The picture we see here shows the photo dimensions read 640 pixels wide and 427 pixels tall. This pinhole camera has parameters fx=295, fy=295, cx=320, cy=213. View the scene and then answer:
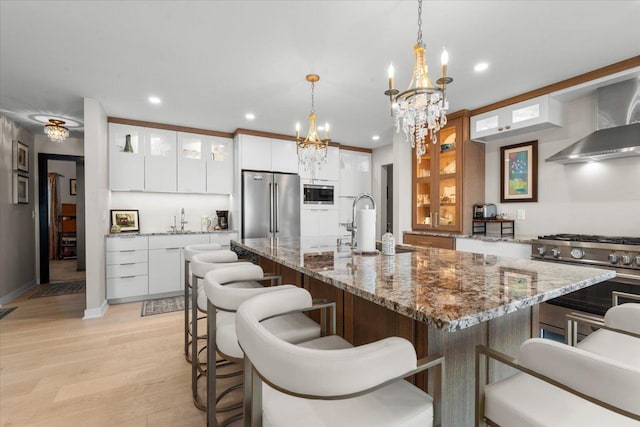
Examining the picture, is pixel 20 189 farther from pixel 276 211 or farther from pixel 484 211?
pixel 484 211

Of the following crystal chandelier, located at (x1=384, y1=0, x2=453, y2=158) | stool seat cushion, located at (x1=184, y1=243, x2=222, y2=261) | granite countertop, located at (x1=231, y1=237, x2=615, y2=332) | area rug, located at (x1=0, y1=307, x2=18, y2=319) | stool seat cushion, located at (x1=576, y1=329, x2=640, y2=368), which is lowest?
area rug, located at (x1=0, y1=307, x2=18, y2=319)

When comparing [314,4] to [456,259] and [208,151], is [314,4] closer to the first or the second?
[456,259]

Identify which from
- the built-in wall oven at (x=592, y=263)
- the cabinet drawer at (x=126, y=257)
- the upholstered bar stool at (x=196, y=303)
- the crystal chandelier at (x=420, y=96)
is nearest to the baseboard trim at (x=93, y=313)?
the cabinet drawer at (x=126, y=257)

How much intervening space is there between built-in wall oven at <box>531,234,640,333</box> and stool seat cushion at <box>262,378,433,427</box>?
92.2 inches

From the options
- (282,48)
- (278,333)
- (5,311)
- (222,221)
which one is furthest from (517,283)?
A: (5,311)

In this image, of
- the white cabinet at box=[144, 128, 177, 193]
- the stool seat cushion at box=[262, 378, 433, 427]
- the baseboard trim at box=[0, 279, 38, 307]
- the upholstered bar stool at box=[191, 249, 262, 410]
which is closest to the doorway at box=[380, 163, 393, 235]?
the white cabinet at box=[144, 128, 177, 193]

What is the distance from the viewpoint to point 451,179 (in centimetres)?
392

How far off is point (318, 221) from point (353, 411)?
15.4ft

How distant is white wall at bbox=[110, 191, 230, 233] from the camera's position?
457cm

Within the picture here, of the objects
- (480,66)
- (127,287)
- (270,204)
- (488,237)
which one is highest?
(480,66)

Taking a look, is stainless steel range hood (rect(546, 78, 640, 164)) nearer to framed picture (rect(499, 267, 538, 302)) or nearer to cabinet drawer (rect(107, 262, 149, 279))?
framed picture (rect(499, 267, 538, 302))

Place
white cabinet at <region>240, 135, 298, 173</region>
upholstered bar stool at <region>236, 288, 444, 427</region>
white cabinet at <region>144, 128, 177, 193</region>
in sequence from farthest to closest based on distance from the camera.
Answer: white cabinet at <region>240, 135, 298, 173</region> → white cabinet at <region>144, 128, 177, 193</region> → upholstered bar stool at <region>236, 288, 444, 427</region>

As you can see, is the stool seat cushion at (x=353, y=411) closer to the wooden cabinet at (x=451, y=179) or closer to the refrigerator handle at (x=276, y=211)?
the wooden cabinet at (x=451, y=179)

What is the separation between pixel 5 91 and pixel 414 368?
478cm
